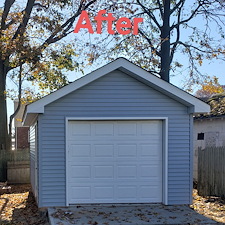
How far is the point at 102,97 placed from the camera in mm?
8750

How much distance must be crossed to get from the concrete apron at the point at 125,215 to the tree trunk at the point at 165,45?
34.5ft

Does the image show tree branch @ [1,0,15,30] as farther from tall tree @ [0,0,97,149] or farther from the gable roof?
the gable roof

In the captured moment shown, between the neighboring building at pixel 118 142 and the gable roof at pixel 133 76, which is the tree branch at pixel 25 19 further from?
the gable roof at pixel 133 76

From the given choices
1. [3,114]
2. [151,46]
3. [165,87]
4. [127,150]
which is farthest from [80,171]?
[151,46]

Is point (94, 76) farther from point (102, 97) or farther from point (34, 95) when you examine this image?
point (34, 95)

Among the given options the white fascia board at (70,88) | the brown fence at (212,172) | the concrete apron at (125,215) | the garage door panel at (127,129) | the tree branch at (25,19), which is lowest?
the concrete apron at (125,215)

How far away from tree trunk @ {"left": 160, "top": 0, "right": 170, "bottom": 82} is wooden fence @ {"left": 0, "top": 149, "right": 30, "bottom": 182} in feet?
26.5

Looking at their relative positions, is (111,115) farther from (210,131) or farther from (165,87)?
(210,131)

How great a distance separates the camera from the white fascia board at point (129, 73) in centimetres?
827

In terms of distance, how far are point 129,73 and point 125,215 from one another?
3.42m

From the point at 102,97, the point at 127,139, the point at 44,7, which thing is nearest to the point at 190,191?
the point at 127,139

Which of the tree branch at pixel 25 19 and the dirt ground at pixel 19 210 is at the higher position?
the tree branch at pixel 25 19

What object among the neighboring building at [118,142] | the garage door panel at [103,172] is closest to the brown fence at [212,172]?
the neighboring building at [118,142]

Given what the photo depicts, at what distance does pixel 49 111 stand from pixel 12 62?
36.4ft
